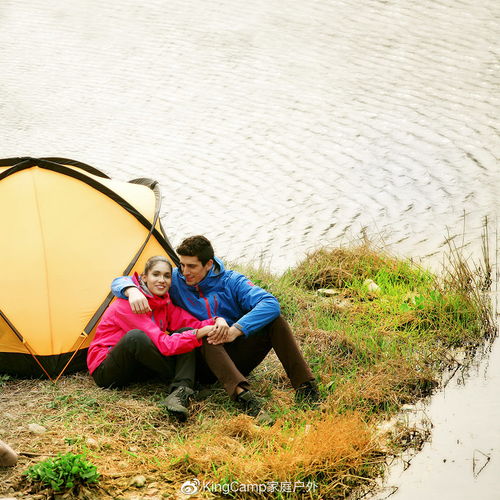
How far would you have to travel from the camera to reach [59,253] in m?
5.95

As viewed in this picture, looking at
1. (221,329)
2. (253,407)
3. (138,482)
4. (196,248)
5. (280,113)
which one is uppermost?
(280,113)

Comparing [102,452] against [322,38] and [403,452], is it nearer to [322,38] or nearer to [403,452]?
[403,452]

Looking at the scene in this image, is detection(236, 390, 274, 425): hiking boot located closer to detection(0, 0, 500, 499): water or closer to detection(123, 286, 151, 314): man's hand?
detection(123, 286, 151, 314): man's hand

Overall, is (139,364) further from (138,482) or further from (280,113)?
(280,113)

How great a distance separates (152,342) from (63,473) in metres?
1.25

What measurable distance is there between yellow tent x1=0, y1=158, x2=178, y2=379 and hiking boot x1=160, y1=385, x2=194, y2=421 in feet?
3.21

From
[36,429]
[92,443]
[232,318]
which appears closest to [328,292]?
[232,318]

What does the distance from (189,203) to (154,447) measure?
19.9 feet

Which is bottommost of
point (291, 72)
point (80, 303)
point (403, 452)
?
point (403, 452)

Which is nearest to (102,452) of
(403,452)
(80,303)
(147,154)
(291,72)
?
(80,303)

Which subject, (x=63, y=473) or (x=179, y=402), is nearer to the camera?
(x=63, y=473)

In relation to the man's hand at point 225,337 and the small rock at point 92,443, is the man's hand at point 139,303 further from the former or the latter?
the small rock at point 92,443

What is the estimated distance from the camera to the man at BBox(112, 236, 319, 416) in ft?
16.8

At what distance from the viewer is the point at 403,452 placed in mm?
4906
